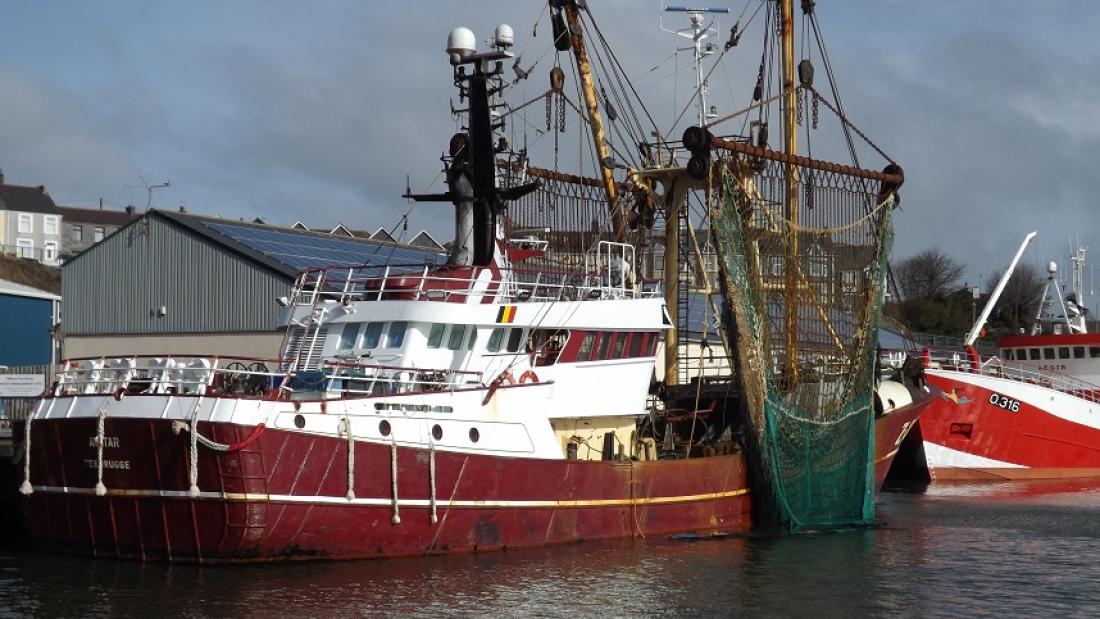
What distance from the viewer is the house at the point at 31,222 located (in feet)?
291

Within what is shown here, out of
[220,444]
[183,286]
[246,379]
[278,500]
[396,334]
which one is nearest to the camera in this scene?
[220,444]

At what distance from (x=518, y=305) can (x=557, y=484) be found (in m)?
3.20

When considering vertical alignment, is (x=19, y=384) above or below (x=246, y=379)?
below

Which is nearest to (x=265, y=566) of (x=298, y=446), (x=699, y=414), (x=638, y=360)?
(x=298, y=446)

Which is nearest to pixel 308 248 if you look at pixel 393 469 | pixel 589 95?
pixel 589 95

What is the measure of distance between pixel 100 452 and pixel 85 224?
78766 millimetres

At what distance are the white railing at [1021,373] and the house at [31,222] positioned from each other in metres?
61.4

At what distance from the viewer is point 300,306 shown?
2495cm

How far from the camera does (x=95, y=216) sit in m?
96.7

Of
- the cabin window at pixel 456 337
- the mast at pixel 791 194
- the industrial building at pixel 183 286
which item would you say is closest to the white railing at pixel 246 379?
the cabin window at pixel 456 337

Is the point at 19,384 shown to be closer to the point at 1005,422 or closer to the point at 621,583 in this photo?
the point at 621,583

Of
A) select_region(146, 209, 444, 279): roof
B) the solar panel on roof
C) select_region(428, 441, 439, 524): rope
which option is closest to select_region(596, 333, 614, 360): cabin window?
select_region(428, 441, 439, 524): rope

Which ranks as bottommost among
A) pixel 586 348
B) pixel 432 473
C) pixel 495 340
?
pixel 432 473

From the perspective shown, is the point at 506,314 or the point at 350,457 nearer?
the point at 350,457
